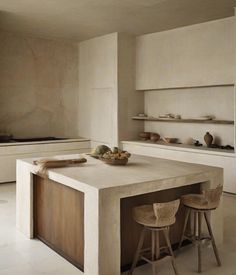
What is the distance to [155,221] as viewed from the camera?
274 centimetres

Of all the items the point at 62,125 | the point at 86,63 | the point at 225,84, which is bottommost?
the point at 62,125

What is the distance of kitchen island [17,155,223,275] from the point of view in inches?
105

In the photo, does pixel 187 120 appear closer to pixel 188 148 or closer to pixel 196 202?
pixel 188 148

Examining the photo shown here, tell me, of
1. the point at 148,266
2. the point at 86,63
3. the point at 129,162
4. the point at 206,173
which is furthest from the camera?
the point at 86,63

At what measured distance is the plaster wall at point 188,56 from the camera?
5574mm

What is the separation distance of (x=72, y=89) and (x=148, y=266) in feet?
17.9

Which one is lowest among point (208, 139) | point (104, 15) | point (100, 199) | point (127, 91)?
point (100, 199)

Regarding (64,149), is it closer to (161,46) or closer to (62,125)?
(62,125)

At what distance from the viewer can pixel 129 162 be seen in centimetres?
382

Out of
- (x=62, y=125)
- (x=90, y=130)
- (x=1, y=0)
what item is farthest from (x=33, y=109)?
(x=1, y=0)

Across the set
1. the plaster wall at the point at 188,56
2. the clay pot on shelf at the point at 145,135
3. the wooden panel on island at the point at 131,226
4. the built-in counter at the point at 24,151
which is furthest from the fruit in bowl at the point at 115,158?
the clay pot on shelf at the point at 145,135

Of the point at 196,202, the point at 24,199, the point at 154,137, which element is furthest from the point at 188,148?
the point at 24,199

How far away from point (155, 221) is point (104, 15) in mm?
3914

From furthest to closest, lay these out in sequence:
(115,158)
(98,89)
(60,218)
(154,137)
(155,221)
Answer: (98,89), (154,137), (115,158), (60,218), (155,221)
